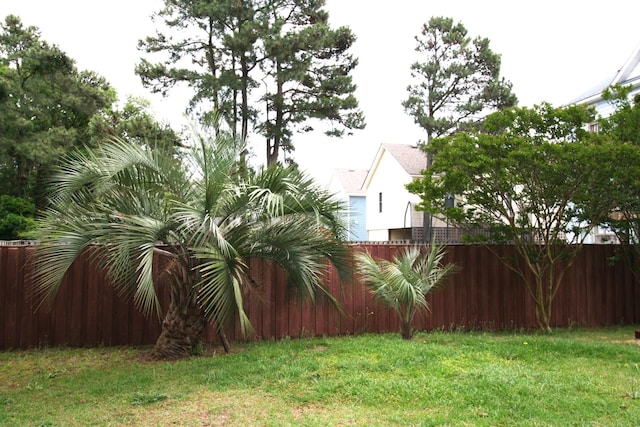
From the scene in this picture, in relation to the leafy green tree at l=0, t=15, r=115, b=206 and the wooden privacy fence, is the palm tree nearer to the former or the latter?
the wooden privacy fence

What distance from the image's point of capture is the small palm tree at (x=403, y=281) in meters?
8.02

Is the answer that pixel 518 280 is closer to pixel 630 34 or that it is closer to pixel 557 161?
pixel 557 161

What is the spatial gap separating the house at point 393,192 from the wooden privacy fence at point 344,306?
13110 millimetres

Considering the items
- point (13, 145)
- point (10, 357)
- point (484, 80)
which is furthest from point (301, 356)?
point (13, 145)

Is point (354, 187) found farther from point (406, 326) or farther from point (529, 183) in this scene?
point (406, 326)

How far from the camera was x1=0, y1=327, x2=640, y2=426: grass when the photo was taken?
4598mm

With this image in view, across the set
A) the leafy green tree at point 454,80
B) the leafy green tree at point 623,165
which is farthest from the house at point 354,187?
the leafy green tree at point 623,165

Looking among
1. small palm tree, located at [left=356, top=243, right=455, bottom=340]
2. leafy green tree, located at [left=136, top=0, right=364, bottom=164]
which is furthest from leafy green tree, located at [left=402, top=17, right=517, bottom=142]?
small palm tree, located at [left=356, top=243, right=455, bottom=340]

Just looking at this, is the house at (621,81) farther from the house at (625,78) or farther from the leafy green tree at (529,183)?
the leafy green tree at (529,183)

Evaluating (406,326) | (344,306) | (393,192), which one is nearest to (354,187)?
(393,192)

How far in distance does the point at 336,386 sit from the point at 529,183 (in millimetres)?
5755

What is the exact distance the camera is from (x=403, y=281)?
7.98m

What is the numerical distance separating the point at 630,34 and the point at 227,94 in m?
14.2

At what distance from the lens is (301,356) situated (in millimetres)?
6844
